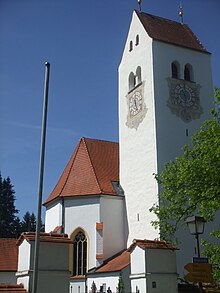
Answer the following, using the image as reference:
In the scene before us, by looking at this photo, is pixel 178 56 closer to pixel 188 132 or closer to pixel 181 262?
pixel 188 132

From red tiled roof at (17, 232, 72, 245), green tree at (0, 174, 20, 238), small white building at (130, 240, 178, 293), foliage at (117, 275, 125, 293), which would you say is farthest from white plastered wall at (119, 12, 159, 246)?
green tree at (0, 174, 20, 238)

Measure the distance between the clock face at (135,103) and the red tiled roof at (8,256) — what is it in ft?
42.0

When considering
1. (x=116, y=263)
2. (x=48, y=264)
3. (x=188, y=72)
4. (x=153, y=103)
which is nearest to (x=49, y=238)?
(x=48, y=264)

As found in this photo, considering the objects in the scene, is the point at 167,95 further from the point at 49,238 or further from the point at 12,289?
the point at 12,289

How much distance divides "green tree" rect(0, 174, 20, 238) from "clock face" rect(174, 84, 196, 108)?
36.4 metres

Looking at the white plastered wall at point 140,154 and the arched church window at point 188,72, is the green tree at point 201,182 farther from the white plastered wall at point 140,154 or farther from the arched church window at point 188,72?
the arched church window at point 188,72

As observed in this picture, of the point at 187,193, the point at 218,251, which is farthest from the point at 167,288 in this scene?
the point at 187,193

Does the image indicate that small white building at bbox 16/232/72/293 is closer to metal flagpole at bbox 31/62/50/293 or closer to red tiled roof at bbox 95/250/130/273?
metal flagpole at bbox 31/62/50/293

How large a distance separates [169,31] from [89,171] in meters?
11.4

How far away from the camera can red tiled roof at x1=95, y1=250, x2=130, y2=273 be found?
22.2 m

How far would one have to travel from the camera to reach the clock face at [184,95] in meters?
26.9

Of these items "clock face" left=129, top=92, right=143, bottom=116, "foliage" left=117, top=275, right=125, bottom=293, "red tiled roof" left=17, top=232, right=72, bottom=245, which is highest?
"clock face" left=129, top=92, right=143, bottom=116

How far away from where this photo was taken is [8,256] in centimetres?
2955

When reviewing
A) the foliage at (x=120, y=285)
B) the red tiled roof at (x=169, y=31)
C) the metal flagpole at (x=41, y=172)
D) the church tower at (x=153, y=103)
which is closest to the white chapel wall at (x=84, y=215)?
the church tower at (x=153, y=103)
